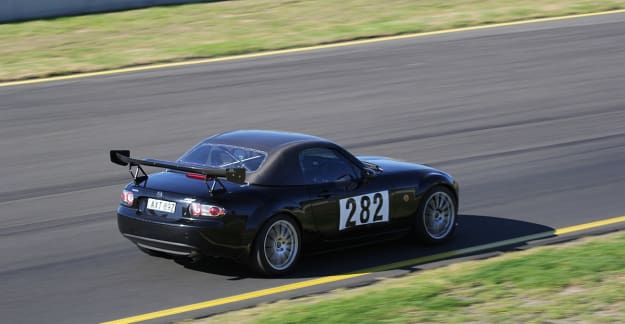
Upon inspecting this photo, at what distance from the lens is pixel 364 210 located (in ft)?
36.3

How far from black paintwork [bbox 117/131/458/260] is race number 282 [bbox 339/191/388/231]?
6cm

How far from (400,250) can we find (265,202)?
208 cm

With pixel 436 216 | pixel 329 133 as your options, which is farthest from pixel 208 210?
pixel 329 133

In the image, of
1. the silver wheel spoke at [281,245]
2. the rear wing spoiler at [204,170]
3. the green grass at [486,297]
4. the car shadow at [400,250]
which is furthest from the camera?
the car shadow at [400,250]

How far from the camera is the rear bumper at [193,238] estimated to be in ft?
32.4

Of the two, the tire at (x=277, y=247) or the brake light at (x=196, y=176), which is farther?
the brake light at (x=196, y=176)

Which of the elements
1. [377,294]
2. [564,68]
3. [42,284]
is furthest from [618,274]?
[564,68]

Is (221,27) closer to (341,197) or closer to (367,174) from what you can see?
(367,174)

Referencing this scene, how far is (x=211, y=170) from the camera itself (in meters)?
9.79

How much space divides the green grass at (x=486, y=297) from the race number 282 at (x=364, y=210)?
Result: 3.00 ft

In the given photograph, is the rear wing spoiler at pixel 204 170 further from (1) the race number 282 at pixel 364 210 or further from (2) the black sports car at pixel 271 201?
(1) the race number 282 at pixel 364 210

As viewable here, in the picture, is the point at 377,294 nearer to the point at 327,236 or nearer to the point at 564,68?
the point at 327,236

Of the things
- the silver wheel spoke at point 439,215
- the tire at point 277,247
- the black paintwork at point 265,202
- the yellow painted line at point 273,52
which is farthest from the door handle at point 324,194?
the yellow painted line at point 273,52

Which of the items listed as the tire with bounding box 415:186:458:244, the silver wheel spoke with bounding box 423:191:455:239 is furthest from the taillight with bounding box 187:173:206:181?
the silver wheel spoke with bounding box 423:191:455:239
